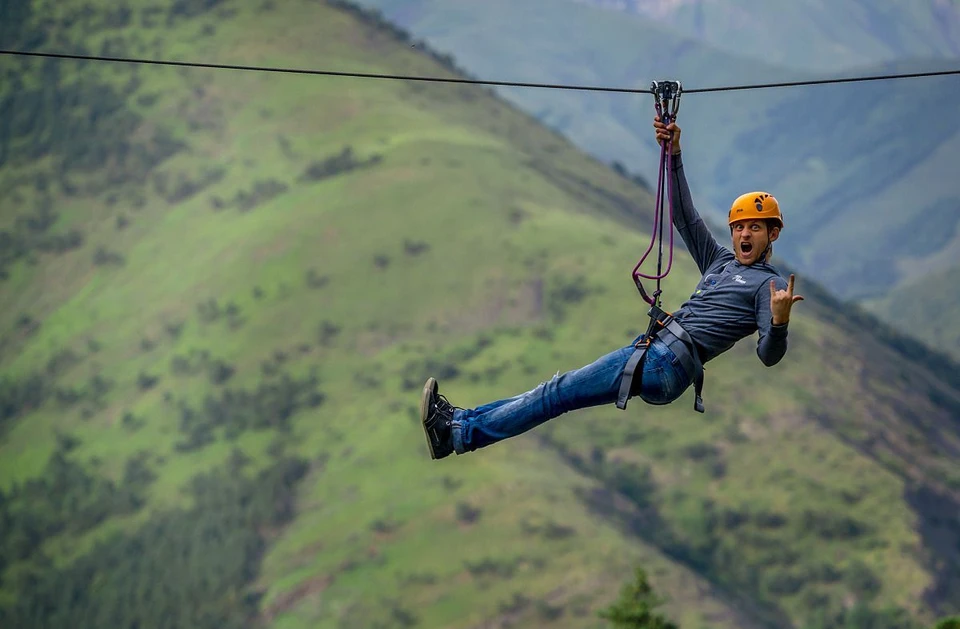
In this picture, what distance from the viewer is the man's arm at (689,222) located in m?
12.5

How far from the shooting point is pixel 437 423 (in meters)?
12.3

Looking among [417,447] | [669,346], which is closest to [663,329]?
[669,346]

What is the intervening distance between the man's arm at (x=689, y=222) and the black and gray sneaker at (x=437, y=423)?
2735mm

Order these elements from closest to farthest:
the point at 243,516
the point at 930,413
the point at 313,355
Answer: the point at 243,516 → the point at 313,355 → the point at 930,413

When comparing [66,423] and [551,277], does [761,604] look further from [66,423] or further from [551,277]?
[66,423]

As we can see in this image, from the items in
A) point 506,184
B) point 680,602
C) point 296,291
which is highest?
point 506,184

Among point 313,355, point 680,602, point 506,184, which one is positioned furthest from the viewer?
point 506,184

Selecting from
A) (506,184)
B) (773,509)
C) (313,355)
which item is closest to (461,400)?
(313,355)

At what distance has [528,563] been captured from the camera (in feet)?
422

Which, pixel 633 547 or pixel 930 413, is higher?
pixel 930 413

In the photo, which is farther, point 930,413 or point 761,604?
point 930,413

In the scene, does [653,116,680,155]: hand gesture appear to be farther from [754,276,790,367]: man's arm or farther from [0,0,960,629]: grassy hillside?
[0,0,960,629]: grassy hillside

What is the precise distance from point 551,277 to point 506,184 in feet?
89.4

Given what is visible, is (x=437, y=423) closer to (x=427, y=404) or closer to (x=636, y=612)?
(x=427, y=404)
